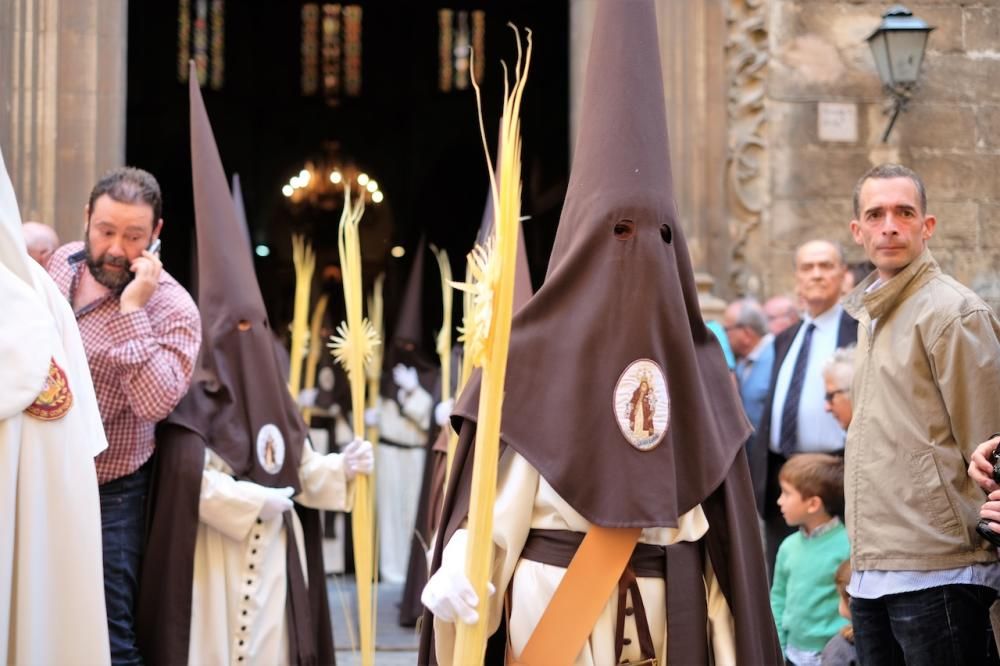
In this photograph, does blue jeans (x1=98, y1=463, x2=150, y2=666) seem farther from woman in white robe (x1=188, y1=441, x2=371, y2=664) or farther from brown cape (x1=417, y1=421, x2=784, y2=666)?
brown cape (x1=417, y1=421, x2=784, y2=666)

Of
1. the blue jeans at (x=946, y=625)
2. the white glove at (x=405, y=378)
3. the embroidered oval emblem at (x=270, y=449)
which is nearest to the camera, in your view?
the blue jeans at (x=946, y=625)

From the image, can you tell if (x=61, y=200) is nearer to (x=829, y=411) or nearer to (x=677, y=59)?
(x=677, y=59)

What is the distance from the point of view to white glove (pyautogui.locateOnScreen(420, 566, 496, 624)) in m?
2.81

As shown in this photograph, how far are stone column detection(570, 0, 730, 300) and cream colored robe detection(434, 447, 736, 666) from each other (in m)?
5.30

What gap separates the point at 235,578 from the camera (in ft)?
15.9

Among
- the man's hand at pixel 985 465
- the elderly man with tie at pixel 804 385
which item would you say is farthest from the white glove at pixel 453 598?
the elderly man with tie at pixel 804 385

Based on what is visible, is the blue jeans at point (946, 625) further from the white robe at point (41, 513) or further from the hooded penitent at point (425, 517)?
the hooded penitent at point (425, 517)

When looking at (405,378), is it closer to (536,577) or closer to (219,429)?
(219,429)

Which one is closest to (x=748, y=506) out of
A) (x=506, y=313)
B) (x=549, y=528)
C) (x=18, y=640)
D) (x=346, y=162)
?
(x=549, y=528)

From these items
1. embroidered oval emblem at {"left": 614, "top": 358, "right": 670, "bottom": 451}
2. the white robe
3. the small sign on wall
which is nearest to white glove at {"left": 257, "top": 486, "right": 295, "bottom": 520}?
the white robe

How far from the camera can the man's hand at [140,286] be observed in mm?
Answer: 4406

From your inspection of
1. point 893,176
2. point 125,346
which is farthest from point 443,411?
point 893,176

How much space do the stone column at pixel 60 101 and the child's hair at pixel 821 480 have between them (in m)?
4.63

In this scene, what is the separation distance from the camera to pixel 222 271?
16.5 ft
